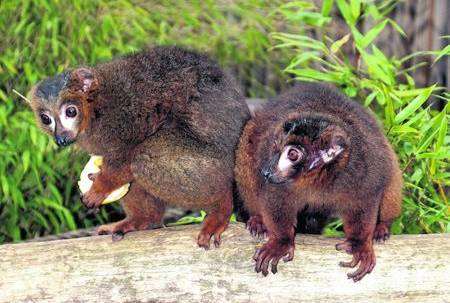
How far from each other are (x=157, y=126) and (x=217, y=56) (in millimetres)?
3626

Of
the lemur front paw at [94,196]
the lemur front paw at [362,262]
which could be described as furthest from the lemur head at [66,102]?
the lemur front paw at [362,262]

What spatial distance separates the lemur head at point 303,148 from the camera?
3891 millimetres

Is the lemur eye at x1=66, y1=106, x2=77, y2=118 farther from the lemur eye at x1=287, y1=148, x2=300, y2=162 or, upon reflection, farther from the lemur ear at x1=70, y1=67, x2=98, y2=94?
the lemur eye at x1=287, y1=148, x2=300, y2=162

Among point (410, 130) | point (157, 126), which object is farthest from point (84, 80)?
point (410, 130)

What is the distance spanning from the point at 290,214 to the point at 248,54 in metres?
4.00

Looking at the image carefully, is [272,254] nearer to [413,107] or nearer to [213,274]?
[213,274]

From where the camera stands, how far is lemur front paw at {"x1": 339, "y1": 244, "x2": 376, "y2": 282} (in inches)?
155

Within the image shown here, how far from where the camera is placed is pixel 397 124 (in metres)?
4.86

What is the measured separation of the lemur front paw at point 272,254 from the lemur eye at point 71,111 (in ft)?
3.77

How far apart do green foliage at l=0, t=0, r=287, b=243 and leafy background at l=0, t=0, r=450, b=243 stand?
1cm

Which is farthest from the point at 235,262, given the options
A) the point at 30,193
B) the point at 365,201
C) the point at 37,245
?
the point at 30,193

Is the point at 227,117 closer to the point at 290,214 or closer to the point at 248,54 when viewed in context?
the point at 290,214

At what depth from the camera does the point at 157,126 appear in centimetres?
427

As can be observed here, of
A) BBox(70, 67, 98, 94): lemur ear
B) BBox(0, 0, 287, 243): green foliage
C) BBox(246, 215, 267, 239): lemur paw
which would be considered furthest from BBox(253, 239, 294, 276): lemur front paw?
BBox(0, 0, 287, 243): green foliage
